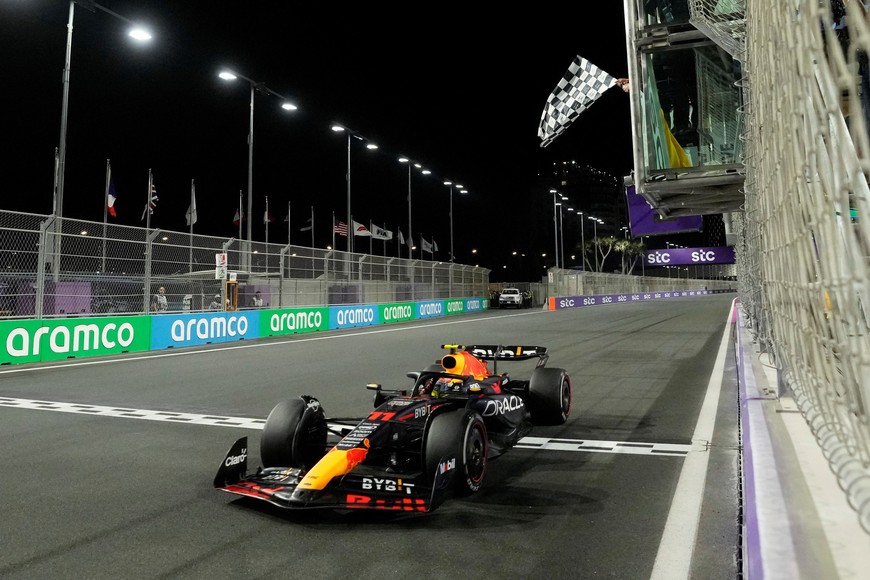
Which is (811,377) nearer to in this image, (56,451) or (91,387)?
(56,451)

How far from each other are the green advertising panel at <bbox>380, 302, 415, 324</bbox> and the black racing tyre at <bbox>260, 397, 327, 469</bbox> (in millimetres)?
19685

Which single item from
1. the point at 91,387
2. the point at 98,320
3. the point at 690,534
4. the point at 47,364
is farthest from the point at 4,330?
the point at 690,534

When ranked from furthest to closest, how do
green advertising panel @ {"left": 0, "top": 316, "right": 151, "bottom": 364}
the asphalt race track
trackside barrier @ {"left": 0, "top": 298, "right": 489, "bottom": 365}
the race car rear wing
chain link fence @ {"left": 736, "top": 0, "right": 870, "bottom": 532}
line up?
trackside barrier @ {"left": 0, "top": 298, "right": 489, "bottom": 365}, green advertising panel @ {"left": 0, "top": 316, "right": 151, "bottom": 364}, the race car rear wing, the asphalt race track, chain link fence @ {"left": 736, "top": 0, "right": 870, "bottom": 532}

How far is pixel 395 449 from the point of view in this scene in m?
3.74

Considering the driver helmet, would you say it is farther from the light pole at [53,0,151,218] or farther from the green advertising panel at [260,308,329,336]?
the green advertising panel at [260,308,329,336]

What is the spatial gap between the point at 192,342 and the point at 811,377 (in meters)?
14.1

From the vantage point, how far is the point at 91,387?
7.86m

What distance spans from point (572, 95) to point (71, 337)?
1098cm

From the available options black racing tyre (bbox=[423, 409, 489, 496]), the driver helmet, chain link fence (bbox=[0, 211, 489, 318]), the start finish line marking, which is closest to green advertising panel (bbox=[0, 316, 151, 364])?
chain link fence (bbox=[0, 211, 489, 318])

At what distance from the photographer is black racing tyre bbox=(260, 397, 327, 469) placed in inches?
150

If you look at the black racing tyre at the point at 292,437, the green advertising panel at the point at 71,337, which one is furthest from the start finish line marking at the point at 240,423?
the green advertising panel at the point at 71,337

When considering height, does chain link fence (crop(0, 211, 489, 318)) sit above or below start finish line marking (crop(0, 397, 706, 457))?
above

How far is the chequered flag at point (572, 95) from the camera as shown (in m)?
12.2

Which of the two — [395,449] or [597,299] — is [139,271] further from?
[597,299]
